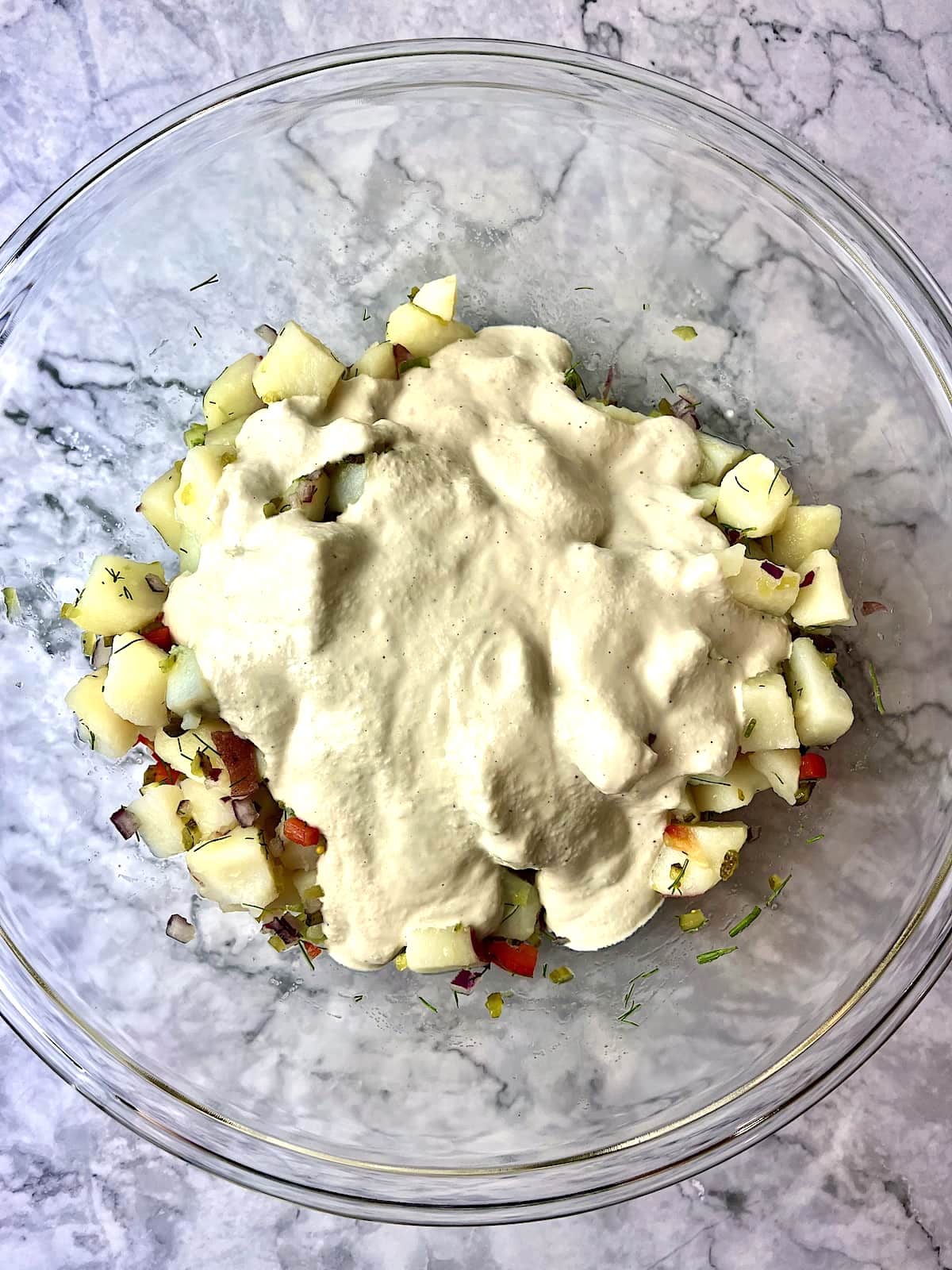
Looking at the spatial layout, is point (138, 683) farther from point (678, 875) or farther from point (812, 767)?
point (812, 767)

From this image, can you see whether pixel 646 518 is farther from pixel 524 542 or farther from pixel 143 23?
pixel 143 23

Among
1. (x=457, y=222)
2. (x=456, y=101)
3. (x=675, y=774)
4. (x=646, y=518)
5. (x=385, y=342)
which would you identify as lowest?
(x=675, y=774)

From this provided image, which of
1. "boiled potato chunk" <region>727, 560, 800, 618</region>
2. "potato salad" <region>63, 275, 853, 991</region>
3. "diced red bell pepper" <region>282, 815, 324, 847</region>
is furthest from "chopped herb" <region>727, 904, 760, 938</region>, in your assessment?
"diced red bell pepper" <region>282, 815, 324, 847</region>

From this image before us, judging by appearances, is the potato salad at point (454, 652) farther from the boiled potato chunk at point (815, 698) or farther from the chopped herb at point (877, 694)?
the chopped herb at point (877, 694)

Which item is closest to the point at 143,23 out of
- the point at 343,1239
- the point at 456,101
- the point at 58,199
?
the point at 58,199

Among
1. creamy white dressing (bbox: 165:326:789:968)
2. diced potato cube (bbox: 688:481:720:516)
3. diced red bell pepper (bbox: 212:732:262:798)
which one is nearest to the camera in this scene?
creamy white dressing (bbox: 165:326:789:968)

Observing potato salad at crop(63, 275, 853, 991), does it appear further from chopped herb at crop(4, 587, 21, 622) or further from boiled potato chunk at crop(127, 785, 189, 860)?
chopped herb at crop(4, 587, 21, 622)
